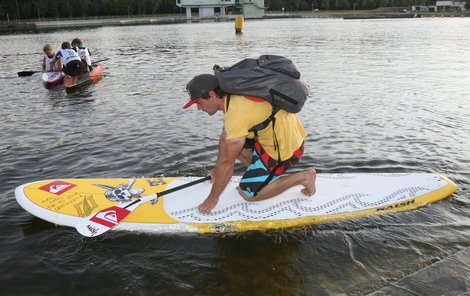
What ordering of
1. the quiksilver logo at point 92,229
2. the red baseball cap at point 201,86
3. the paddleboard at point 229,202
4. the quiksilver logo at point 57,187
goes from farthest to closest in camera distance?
1. the quiksilver logo at point 57,187
2. the paddleboard at point 229,202
3. the quiksilver logo at point 92,229
4. the red baseball cap at point 201,86

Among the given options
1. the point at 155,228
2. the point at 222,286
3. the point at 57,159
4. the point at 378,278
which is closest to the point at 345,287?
the point at 378,278

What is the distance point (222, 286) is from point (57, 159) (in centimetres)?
648

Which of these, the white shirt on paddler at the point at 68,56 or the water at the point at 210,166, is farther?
the white shirt on paddler at the point at 68,56

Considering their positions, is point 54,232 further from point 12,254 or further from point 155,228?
point 155,228

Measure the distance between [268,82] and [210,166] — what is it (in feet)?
13.9

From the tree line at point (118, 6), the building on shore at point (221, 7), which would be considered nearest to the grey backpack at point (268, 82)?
the tree line at point (118, 6)

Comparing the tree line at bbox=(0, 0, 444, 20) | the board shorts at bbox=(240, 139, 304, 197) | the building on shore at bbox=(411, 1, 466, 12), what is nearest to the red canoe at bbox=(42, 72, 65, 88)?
the board shorts at bbox=(240, 139, 304, 197)

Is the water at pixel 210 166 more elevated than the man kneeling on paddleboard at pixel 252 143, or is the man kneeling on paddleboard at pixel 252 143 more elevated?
the man kneeling on paddleboard at pixel 252 143

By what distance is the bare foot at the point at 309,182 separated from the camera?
255 inches

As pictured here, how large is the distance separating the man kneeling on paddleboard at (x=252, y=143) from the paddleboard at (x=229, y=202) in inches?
9.7

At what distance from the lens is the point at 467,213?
6707 millimetres

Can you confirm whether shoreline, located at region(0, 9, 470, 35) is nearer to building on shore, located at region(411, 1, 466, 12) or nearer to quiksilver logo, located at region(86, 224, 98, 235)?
building on shore, located at region(411, 1, 466, 12)

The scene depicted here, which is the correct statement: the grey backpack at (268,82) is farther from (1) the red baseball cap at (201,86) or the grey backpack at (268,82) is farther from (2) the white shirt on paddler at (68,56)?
(2) the white shirt on paddler at (68,56)

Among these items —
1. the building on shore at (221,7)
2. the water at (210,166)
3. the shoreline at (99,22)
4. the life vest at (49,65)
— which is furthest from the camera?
the building on shore at (221,7)
